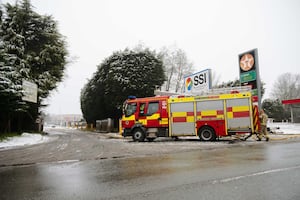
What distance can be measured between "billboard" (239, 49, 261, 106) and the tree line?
54.4 feet

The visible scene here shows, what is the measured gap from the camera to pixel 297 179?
14.5 ft

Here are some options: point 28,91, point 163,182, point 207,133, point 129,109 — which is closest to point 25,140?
point 28,91

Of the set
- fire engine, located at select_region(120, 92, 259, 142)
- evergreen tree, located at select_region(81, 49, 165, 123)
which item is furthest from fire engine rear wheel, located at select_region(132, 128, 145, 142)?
evergreen tree, located at select_region(81, 49, 165, 123)

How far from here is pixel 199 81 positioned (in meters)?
19.5

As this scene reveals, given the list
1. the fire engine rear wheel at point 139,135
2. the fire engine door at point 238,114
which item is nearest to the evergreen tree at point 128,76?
the fire engine rear wheel at point 139,135

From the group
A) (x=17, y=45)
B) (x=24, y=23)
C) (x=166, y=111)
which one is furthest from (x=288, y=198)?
(x=24, y=23)

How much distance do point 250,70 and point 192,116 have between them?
6752 millimetres

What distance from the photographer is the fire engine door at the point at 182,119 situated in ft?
45.0

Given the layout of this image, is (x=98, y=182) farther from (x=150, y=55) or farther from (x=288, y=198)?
(x=150, y=55)

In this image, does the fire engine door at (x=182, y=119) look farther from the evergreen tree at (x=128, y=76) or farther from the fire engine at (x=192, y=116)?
the evergreen tree at (x=128, y=76)

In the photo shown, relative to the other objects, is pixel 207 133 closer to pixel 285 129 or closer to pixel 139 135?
pixel 139 135

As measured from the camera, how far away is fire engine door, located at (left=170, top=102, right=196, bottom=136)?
1373 centimetres

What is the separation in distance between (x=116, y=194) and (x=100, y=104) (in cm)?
3026

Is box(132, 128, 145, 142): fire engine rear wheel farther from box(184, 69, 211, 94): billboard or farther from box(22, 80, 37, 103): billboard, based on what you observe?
box(22, 80, 37, 103): billboard
